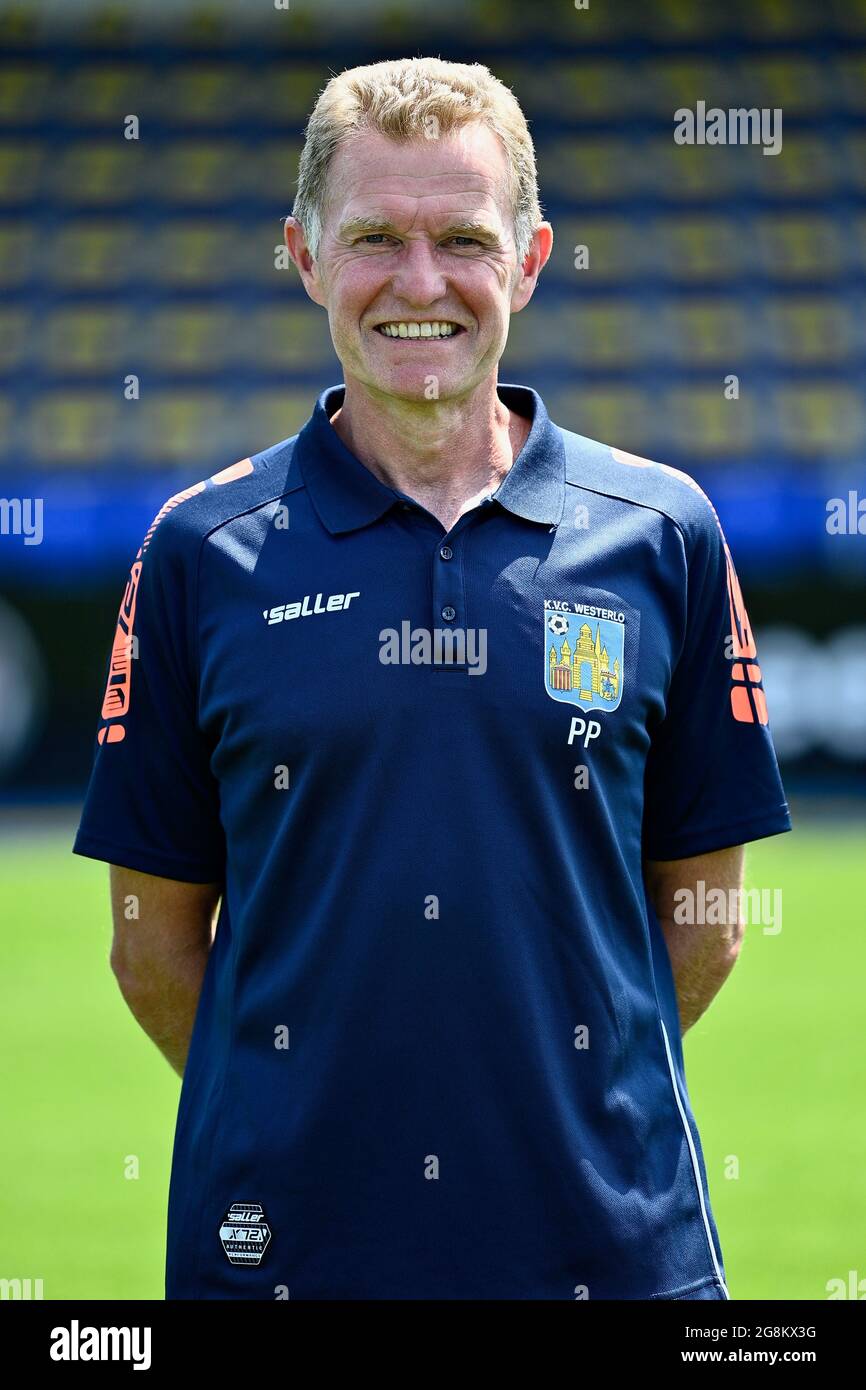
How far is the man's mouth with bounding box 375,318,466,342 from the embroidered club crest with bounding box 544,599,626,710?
0.28m

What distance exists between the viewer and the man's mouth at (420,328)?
169cm

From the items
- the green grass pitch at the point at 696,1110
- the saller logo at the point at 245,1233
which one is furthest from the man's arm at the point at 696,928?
the green grass pitch at the point at 696,1110

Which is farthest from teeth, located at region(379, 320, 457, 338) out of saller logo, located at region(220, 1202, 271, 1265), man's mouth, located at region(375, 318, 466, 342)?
saller logo, located at region(220, 1202, 271, 1265)

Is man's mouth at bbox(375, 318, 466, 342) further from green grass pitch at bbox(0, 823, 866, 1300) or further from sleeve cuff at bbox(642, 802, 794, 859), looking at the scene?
green grass pitch at bbox(0, 823, 866, 1300)

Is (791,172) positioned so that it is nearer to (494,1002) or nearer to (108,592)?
(108,592)

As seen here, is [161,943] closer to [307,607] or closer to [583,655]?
[307,607]

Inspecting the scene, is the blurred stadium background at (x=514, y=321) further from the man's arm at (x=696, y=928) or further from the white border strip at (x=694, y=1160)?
the white border strip at (x=694, y=1160)

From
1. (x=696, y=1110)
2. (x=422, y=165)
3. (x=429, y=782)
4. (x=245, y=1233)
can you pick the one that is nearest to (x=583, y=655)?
(x=429, y=782)

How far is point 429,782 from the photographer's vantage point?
62.9 inches

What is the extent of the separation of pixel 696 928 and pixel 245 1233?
23.4 inches

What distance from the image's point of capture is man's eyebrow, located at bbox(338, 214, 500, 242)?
1.69 meters

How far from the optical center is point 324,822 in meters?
1.62

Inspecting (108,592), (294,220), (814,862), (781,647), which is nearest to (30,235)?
(108,592)

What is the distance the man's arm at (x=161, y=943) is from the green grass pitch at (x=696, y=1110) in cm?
183
